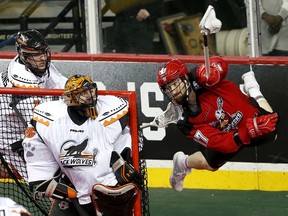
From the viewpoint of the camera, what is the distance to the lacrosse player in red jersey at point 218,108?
817 cm

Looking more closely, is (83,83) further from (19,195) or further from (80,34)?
(80,34)

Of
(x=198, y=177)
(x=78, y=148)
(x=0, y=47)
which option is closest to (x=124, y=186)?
(x=78, y=148)

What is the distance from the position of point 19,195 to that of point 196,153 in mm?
1326

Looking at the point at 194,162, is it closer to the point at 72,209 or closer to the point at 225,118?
the point at 225,118

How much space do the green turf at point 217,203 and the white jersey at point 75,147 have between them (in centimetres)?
175

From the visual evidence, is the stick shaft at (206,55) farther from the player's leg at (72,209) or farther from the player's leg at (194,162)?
the player's leg at (72,209)

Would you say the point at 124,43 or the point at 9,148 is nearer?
the point at 9,148

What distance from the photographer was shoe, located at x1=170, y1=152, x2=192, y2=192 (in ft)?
29.8

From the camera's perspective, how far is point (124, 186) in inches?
289

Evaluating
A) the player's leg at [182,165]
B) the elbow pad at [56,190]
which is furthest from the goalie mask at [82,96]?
the player's leg at [182,165]

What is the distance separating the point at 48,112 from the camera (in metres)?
7.53

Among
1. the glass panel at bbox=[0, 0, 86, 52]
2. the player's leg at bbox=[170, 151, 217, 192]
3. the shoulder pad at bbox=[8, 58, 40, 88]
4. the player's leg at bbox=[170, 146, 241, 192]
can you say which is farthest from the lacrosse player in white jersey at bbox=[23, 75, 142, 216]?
the glass panel at bbox=[0, 0, 86, 52]

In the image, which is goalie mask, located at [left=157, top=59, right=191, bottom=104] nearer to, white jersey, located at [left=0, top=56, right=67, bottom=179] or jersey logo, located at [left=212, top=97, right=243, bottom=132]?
jersey logo, located at [left=212, top=97, right=243, bottom=132]

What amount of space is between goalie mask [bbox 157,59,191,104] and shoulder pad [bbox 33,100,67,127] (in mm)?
847
